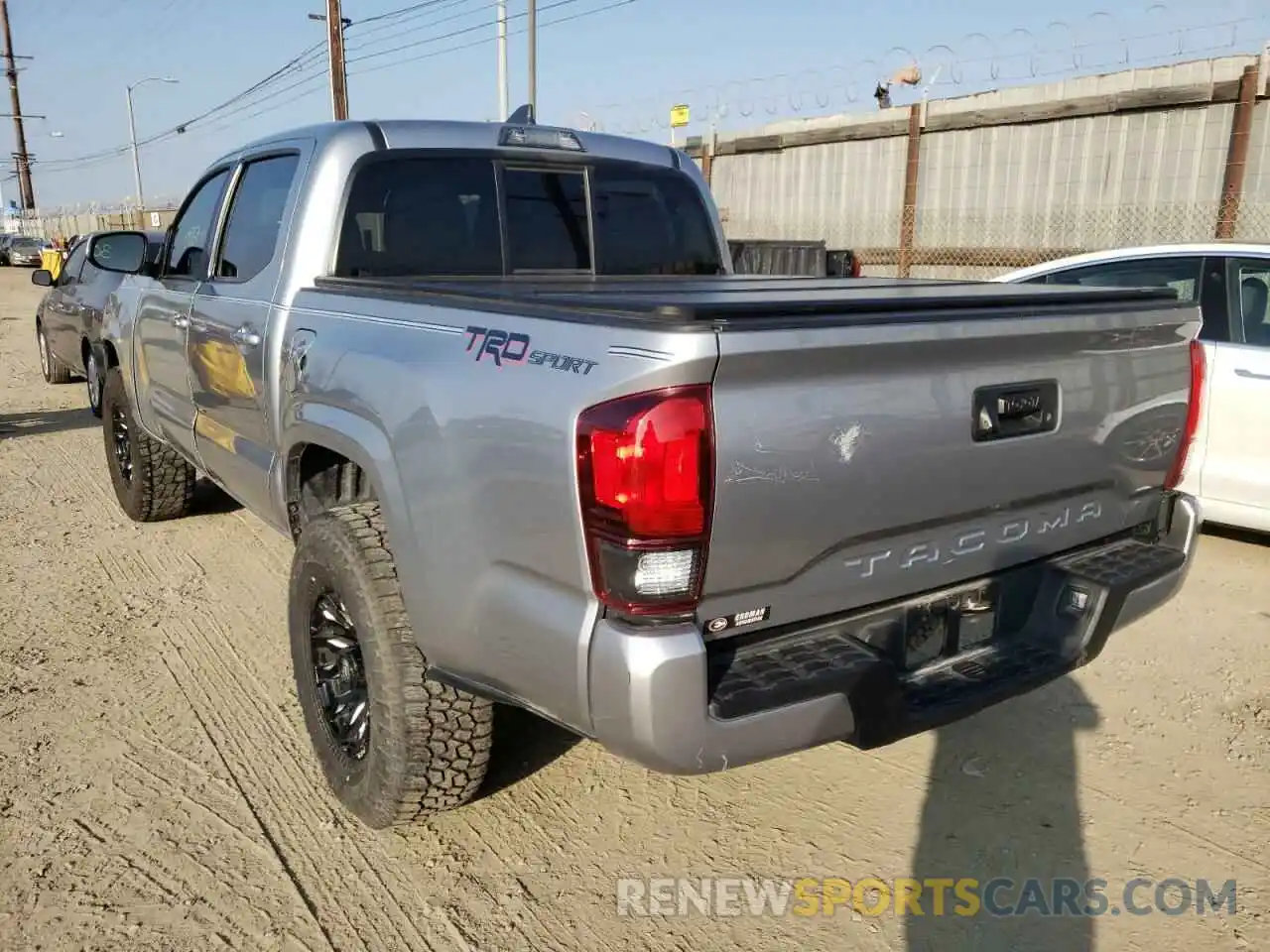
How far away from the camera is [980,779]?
10.4 feet

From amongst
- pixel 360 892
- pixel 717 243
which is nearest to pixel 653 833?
pixel 360 892

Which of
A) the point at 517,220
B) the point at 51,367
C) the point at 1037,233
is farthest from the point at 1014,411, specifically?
the point at 51,367

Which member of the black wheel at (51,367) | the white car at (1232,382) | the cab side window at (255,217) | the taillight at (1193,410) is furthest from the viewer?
the black wheel at (51,367)

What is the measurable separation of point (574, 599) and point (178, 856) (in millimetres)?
1572

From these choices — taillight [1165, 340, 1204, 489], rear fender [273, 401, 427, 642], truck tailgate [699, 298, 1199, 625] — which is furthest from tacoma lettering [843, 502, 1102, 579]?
rear fender [273, 401, 427, 642]

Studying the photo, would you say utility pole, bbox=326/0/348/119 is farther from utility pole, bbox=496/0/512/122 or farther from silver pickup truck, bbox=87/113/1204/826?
silver pickup truck, bbox=87/113/1204/826

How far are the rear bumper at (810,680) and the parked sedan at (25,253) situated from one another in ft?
159

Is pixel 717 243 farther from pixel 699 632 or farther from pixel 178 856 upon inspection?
pixel 178 856

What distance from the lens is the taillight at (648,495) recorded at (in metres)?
1.92

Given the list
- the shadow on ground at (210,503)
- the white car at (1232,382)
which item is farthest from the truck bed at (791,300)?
the shadow on ground at (210,503)

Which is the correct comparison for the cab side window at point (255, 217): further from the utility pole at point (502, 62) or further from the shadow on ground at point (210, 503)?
the utility pole at point (502, 62)

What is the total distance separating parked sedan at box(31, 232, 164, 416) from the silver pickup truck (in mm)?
5147

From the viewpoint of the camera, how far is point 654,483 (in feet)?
6.34

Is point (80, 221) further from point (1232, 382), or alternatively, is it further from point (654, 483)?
point (654, 483)
